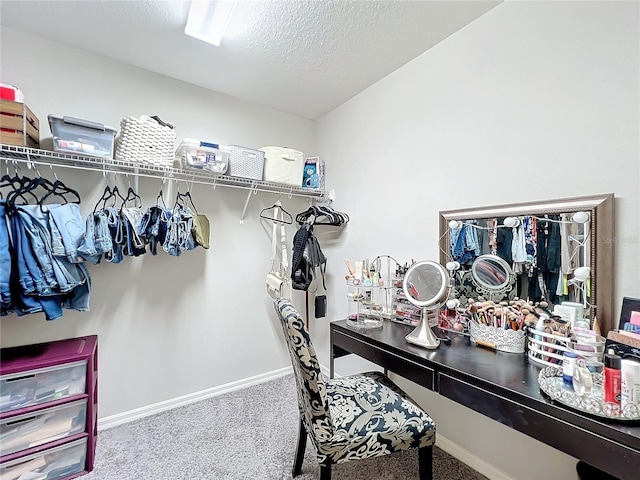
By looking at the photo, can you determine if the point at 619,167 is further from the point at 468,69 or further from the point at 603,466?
the point at 603,466

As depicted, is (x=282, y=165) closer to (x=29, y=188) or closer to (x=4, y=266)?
(x=29, y=188)

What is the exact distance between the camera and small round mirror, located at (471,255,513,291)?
148cm

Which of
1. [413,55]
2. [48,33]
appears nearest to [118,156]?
[48,33]

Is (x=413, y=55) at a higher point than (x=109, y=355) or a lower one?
higher

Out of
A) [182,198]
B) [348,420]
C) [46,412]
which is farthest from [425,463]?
[182,198]

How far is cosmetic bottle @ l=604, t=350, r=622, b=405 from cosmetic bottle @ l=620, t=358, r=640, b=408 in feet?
0.05

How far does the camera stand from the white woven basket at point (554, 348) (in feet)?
3.47

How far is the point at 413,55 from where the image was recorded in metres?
1.91

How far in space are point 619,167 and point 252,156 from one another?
210cm

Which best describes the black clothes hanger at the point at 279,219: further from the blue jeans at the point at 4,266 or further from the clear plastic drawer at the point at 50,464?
the clear plastic drawer at the point at 50,464

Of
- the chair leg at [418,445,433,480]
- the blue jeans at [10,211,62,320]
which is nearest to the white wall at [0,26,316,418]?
the blue jeans at [10,211,62,320]

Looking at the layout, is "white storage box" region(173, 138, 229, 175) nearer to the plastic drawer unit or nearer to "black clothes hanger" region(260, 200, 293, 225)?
"black clothes hanger" region(260, 200, 293, 225)

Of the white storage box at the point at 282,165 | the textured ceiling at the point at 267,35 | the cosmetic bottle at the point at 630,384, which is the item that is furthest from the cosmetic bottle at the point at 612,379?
the white storage box at the point at 282,165

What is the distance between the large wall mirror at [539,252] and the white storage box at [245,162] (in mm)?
1424
